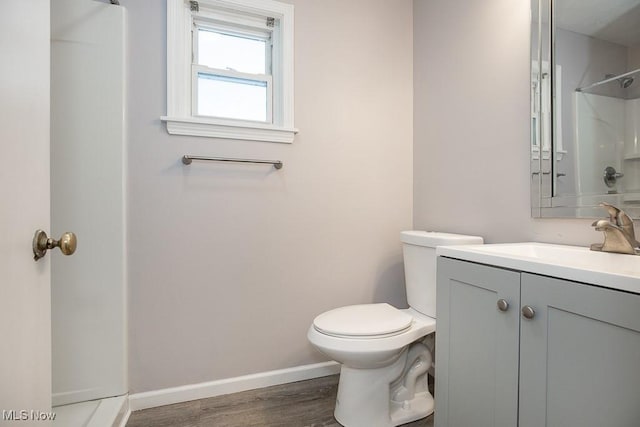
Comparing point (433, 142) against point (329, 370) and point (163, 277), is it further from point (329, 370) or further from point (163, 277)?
point (163, 277)

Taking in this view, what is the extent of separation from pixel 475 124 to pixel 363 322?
1.10m

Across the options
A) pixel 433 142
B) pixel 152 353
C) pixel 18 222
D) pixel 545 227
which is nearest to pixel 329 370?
pixel 152 353

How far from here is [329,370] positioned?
1.82 meters

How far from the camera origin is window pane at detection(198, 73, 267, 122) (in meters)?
1.67

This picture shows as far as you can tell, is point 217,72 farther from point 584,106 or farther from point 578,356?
point 578,356

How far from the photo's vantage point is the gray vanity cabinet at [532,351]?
0.66 meters

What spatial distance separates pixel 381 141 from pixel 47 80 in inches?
61.7

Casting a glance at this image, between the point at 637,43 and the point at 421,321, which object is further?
the point at 421,321

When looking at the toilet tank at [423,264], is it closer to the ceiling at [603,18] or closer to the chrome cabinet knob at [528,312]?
the chrome cabinet knob at [528,312]

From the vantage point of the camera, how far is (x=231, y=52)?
5.73 feet

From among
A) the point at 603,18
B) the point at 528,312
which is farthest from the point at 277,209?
the point at 603,18

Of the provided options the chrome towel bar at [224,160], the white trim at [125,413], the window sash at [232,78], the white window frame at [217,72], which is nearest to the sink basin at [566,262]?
the chrome towel bar at [224,160]

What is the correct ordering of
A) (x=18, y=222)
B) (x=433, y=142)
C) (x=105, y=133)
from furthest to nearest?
(x=433, y=142) → (x=105, y=133) → (x=18, y=222)

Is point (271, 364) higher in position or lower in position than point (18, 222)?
lower
